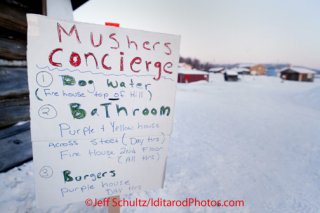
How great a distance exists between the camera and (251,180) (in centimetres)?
248

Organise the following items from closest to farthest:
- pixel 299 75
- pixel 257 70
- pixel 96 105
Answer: pixel 96 105 → pixel 299 75 → pixel 257 70

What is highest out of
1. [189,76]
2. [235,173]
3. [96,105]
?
[189,76]

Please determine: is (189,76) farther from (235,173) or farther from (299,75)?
(235,173)

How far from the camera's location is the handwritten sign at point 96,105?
1076 mm

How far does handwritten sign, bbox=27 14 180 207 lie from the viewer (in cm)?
108

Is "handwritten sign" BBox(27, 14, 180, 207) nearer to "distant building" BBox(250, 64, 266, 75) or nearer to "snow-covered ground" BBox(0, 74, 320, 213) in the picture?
"snow-covered ground" BBox(0, 74, 320, 213)

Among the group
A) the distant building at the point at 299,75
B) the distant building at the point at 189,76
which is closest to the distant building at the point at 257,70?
the distant building at the point at 299,75

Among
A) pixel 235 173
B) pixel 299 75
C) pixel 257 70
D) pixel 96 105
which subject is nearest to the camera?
pixel 96 105

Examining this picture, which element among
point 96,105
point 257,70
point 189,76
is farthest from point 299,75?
point 96,105

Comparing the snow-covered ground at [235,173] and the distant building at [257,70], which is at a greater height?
the distant building at [257,70]

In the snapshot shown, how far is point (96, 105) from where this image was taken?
47.9 inches

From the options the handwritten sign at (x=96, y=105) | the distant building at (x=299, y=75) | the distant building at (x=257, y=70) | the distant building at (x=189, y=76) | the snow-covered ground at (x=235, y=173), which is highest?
the distant building at (x=257, y=70)

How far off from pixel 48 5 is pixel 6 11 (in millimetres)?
515

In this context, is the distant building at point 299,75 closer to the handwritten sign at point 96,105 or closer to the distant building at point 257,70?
the distant building at point 257,70
